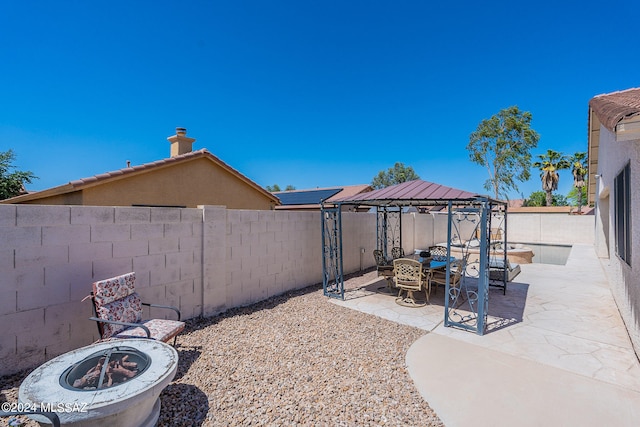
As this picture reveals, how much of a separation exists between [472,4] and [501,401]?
13.8 m

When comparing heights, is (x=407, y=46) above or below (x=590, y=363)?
above

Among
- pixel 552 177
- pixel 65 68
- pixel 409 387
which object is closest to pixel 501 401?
pixel 409 387

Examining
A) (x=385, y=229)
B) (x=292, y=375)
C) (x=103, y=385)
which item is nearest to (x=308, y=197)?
(x=385, y=229)

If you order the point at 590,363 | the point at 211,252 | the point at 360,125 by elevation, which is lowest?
the point at 590,363

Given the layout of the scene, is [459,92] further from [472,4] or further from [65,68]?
[65,68]

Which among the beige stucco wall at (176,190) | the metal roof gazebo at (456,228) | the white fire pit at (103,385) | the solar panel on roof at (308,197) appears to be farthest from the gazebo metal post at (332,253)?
the solar panel on roof at (308,197)

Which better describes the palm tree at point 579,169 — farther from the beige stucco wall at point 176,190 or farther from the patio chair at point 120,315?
the patio chair at point 120,315

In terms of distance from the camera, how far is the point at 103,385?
2516mm

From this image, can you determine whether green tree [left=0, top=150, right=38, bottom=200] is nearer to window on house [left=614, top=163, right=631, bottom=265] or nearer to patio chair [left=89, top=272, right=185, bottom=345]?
patio chair [left=89, top=272, right=185, bottom=345]

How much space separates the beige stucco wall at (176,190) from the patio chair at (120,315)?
5417mm

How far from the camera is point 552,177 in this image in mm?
30422

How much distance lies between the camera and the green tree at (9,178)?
13.0 metres

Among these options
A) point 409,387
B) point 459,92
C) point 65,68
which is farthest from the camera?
point 459,92

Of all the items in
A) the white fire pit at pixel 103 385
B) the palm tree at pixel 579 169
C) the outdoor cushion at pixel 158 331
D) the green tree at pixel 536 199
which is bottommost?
the outdoor cushion at pixel 158 331
